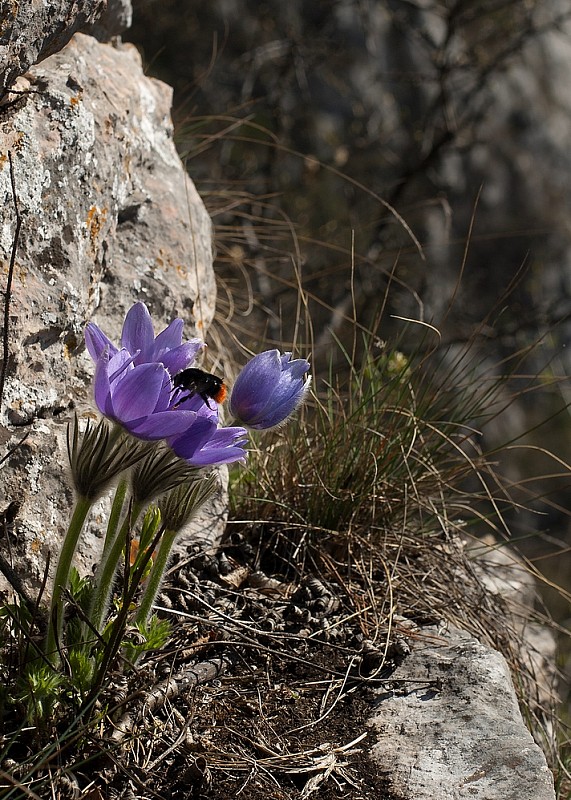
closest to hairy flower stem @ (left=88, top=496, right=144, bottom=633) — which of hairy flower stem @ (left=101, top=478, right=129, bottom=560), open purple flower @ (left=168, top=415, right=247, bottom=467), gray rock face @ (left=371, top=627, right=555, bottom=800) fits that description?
hairy flower stem @ (left=101, top=478, right=129, bottom=560)

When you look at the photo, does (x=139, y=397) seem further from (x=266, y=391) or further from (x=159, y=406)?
(x=266, y=391)

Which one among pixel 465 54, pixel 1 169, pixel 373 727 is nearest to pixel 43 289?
pixel 1 169

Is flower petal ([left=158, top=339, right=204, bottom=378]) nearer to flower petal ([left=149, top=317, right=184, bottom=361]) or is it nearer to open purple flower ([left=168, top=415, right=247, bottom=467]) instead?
flower petal ([left=149, top=317, right=184, bottom=361])

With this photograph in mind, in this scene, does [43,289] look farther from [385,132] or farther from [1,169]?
[385,132]

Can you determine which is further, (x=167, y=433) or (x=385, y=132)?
(x=385, y=132)

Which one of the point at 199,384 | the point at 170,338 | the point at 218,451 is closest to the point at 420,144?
the point at 170,338
